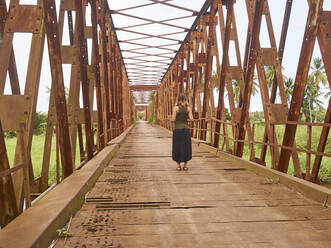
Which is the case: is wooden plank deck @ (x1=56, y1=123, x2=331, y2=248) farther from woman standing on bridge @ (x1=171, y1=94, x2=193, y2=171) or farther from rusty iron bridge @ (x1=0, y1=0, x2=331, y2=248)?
woman standing on bridge @ (x1=171, y1=94, x2=193, y2=171)

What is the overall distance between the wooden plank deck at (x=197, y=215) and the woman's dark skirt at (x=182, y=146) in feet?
2.99

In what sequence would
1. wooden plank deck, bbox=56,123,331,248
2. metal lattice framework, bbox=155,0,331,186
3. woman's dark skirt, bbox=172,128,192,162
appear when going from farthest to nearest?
woman's dark skirt, bbox=172,128,192,162
metal lattice framework, bbox=155,0,331,186
wooden plank deck, bbox=56,123,331,248

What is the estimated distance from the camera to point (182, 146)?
Answer: 498 cm

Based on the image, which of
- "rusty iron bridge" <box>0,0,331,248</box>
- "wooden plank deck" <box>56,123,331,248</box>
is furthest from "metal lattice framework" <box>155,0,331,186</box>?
"wooden plank deck" <box>56,123,331,248</box>

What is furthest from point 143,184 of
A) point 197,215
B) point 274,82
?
point 274,82

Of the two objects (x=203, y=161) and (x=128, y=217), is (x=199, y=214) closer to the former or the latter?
(x=128, y=217)

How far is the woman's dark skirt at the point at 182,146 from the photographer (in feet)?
16.1

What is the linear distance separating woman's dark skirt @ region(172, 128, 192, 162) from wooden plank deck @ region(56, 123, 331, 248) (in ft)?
2.99

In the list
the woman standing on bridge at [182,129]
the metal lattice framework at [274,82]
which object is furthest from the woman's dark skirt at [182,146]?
the metal lattice framework at [274,82]

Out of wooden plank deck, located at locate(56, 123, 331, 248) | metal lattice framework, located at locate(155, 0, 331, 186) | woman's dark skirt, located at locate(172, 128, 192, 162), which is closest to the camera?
wooden plank deck, located at locate(56, 123, 331, 248)

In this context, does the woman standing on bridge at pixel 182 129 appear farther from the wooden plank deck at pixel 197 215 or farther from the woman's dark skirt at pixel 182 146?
the wooden plank deck at pixel 197 215

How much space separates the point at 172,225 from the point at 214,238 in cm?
40

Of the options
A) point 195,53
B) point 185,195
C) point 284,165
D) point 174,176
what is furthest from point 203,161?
point 195,53

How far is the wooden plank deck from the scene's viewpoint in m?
2.00
